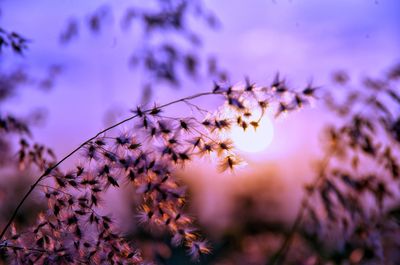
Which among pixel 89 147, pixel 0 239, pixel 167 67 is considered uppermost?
pixel 167 67

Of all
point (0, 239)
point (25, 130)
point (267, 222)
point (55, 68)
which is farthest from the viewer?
point (267, 222)

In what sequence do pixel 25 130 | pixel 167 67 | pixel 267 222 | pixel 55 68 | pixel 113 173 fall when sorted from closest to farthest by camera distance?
pixel 113 173
pixel 25 130
pixel 167 67
pixel 55 68
pixel 267 222

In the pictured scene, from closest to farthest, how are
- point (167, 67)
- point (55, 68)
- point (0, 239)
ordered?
1. point (0, 239)
2. point (167, 67)
3. point (55, 68)

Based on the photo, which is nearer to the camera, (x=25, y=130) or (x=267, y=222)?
(x=25, y=130)

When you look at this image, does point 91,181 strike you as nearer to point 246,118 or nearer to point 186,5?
point 246,118

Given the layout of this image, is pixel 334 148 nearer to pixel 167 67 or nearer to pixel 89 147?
pixel 167 67

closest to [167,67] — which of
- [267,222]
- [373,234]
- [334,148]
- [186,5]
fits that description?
[186,5]

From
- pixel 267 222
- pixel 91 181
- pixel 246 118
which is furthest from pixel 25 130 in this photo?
pixel 267 222

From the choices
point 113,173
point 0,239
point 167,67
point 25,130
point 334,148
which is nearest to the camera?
point 113,173

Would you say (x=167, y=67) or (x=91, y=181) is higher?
(x=167, y=67)
